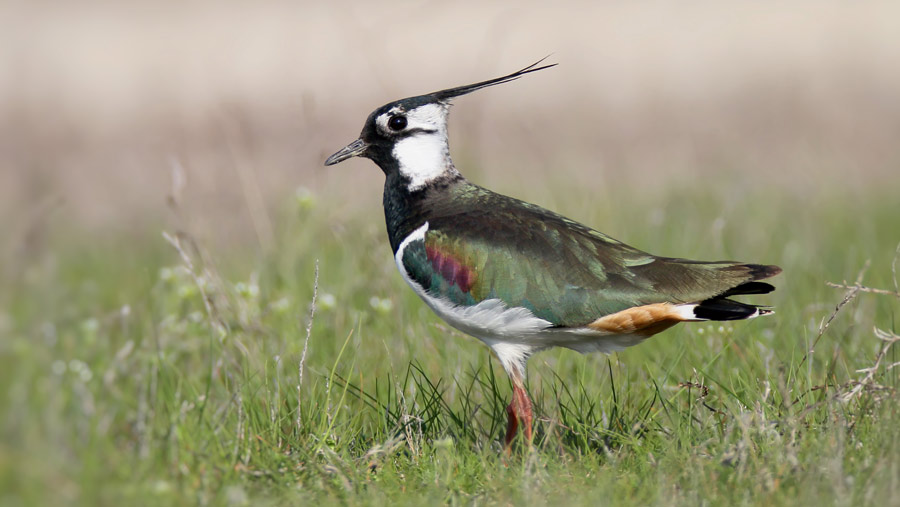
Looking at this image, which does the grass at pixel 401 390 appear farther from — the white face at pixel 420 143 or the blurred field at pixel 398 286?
the white face at pixel 420 143

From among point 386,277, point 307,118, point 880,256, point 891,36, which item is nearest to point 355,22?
point 307,118

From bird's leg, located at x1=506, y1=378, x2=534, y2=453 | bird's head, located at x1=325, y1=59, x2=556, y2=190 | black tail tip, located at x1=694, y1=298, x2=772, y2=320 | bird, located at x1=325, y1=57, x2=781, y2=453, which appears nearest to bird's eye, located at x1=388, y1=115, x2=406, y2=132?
bird's head, located at x1=325, y1=59, x2=556, y2=190

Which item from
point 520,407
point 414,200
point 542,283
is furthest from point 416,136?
point 520,407

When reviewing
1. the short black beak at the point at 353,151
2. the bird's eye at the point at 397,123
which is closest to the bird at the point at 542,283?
the bird's eye at the point at 397,123

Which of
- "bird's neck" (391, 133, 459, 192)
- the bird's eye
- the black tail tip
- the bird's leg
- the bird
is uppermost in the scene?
the bird's eye

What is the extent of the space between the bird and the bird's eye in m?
0.52

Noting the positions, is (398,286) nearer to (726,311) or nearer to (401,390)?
(401,390)

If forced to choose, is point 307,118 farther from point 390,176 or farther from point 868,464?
point 868,464

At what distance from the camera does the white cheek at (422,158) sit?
5551 mm

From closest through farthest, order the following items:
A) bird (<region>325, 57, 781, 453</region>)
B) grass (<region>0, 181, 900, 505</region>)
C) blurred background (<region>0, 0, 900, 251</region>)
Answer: grass (<region>0, 181, 900, 505</region>) → bird (<region>325, 57, 781, 453</region>) → blurred background (<region>0, 0, 900, 251</region>)

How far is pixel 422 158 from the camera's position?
18.3 ft

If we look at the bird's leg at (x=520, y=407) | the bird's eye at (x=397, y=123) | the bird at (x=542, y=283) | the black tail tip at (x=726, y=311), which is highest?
the bird's eye at (x=397, y=123)

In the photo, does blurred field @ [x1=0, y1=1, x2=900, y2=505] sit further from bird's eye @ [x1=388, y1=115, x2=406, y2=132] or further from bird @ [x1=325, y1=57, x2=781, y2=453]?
bird's eye @ [x1=388, y1=115, x2=406, y2=132]

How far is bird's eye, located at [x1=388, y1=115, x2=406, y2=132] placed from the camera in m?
5.64
